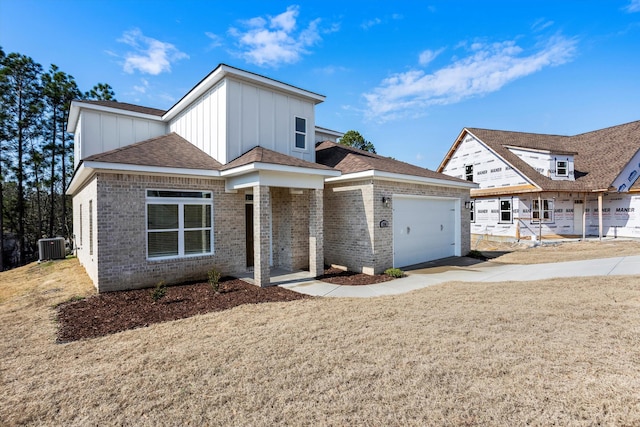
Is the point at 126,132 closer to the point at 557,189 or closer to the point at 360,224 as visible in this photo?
the point at 360,224

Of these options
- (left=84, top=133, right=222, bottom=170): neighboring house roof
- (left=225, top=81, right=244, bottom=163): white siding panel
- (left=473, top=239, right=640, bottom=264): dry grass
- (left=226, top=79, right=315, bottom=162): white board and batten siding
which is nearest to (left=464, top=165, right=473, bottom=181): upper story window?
(left=473, top=239, right=640, bottom=264): dry grass

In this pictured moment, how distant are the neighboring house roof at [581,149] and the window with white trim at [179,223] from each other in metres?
18.7

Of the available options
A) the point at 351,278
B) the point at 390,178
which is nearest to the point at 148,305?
the point at 351,278

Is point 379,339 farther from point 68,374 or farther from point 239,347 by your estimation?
point 68,374

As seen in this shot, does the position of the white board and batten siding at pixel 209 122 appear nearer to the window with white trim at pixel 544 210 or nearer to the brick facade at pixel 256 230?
the brick facade at pixel 256 230

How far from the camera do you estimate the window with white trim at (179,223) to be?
8383mm

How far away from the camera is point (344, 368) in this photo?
375 cm

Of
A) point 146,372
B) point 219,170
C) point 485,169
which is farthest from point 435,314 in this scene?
point 485,169

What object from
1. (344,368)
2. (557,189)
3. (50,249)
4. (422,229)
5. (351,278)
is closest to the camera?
(344,368)

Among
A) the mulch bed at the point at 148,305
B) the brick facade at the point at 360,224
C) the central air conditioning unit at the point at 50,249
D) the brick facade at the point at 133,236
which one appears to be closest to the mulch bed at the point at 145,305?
the mulch bed at the point at 148,305

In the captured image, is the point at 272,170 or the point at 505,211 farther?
the point at 505,211

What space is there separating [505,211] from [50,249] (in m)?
26.1

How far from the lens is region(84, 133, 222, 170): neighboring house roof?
311 inches

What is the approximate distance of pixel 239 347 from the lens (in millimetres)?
4426
